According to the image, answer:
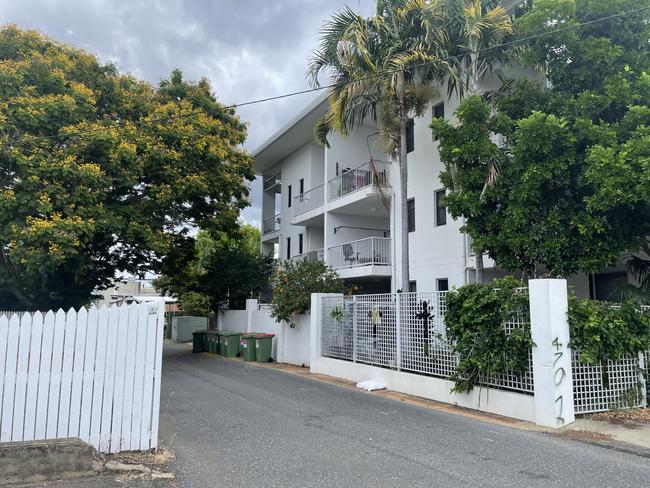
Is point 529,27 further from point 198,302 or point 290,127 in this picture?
point 198,302

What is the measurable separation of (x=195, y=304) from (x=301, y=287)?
57.9 feet

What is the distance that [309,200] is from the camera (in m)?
24.8

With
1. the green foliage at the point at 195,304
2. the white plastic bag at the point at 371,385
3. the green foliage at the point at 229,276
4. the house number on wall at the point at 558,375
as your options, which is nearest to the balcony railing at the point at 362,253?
the green foliage at the point at 229,276

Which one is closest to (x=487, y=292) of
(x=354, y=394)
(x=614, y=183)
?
(x=614, y=183)

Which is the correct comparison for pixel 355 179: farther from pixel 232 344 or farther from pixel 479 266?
pixel 232 344

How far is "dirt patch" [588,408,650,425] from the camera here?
27.7ft

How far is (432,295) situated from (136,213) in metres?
10.8

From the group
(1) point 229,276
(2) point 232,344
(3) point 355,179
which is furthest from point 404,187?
(1) point 229,276

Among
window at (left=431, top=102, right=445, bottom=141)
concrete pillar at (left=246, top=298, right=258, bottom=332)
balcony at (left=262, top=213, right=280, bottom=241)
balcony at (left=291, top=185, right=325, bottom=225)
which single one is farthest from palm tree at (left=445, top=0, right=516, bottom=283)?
balcony at (left=262, top=213, right=280, bottom=241)

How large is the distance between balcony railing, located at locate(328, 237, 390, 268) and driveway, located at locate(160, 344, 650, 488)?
8.77 meters

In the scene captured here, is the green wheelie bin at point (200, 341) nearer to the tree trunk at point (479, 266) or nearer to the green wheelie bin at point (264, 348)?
the green wheelie bin at point (264, 348)

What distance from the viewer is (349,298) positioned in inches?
598

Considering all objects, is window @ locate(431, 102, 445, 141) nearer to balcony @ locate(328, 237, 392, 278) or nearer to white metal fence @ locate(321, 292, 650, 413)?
balcony @ locate(328, 237, 392, 278)

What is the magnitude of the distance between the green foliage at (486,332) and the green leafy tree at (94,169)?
1096 cm
